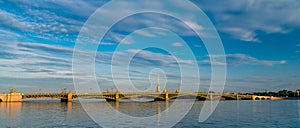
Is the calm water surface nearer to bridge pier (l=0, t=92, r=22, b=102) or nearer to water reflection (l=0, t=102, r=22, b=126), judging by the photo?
water reflection (l=0, t=102, r=22, b=126)

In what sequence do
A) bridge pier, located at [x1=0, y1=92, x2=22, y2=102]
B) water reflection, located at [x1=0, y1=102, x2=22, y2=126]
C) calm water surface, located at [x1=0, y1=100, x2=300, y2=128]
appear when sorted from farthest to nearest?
bridge pier, located at [x1=0, y1=92, x2=22, y2=102] < water reflection, located at [x1=0, y1=102, x2=22, y2=126] < calm water surface, located at [x1=0, y1=100, x2=300, y2=128]

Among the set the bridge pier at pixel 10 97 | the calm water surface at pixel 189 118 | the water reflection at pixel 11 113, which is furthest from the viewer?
the bridge pier at pixel 10 97

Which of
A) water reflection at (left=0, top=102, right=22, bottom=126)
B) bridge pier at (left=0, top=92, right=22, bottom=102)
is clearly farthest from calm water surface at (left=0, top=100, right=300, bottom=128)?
bridge pier at (left=0, top=92, right=22, bottom=102)

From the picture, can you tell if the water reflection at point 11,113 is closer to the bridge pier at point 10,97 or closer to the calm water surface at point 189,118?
the calm water surface at point 189,118

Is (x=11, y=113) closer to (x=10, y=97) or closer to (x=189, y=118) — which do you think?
(x=189, y=118)

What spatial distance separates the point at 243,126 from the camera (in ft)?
141

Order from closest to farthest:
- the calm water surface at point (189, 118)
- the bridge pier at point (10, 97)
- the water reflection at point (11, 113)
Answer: the calm water surface at point (189, 118), the water reflection at point (11, 113), the bridge pier at point (10, 97)

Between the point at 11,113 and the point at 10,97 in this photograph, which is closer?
the point at 11,113

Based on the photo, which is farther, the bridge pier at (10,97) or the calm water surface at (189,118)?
the bridge pier at (10,97)

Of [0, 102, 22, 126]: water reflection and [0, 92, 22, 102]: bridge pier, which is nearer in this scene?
[0, 102, 22, 126]: water reflection

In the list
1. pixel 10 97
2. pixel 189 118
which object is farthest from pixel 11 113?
pixel 10 97

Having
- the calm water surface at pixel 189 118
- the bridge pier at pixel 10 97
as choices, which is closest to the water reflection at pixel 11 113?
the calm water surface at pixel 189 118

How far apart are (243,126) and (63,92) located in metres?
155

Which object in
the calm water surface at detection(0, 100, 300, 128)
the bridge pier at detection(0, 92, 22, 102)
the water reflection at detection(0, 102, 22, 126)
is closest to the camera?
the calm water surface at detection(0, 100, 300, 128)
